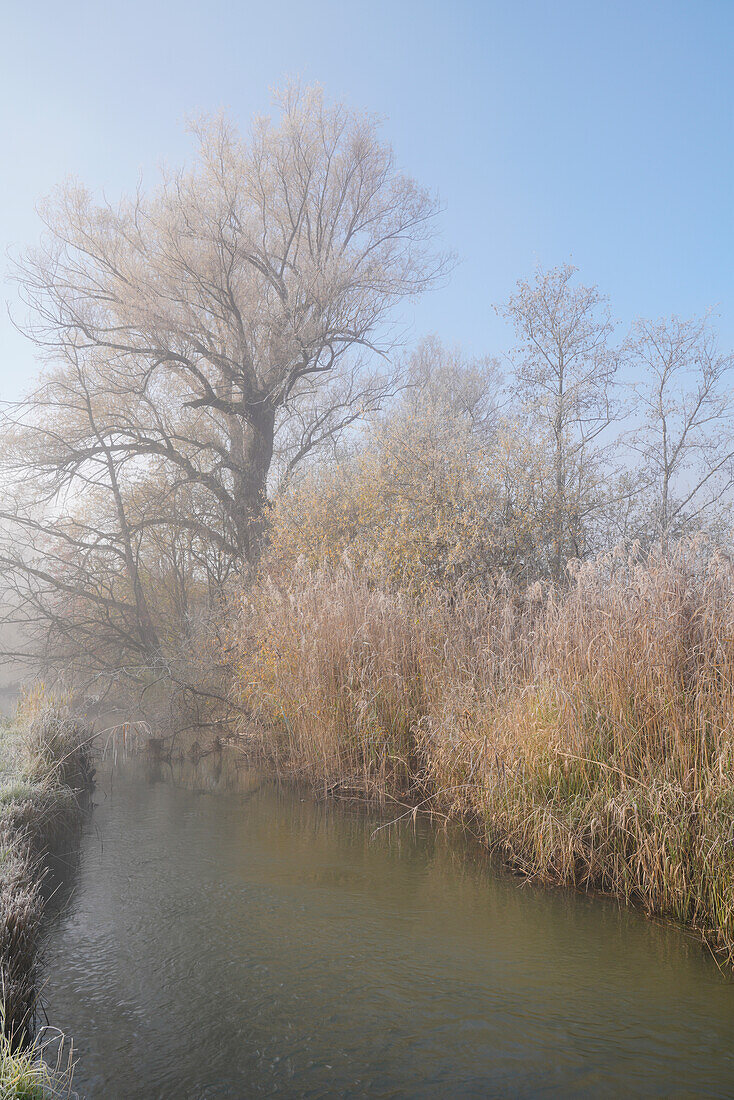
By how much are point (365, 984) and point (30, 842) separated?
2.85 meters

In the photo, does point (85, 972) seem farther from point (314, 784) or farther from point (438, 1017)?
point (314, 784)

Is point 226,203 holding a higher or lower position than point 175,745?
higher

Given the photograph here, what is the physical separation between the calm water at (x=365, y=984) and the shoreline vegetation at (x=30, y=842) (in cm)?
22

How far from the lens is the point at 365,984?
4.06 meters

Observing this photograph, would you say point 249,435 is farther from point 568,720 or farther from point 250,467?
point 568,720

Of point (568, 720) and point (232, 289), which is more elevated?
point (232, 289)

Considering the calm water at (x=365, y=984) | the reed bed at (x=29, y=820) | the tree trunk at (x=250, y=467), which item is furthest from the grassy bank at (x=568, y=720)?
the tree trunk at (x=250, y=467)

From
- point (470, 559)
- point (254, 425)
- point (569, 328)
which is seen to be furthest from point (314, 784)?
point (569, 328)

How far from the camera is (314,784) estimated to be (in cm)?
851

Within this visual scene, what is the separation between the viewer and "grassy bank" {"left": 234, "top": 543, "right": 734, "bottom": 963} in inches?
181

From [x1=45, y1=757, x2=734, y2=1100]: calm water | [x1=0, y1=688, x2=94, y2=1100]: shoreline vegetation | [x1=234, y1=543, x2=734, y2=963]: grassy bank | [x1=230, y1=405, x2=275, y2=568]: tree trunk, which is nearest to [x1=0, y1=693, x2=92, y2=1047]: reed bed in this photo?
[x1=0, y1=688, x2=94, y2=1100]: shoreline vegetation

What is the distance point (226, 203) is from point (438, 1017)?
15289 millimetres

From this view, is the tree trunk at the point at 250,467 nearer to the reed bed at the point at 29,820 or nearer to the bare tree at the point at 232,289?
the bare tree at the point at 232,289

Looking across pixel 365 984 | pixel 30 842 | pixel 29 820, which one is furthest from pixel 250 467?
pixel 365 984
